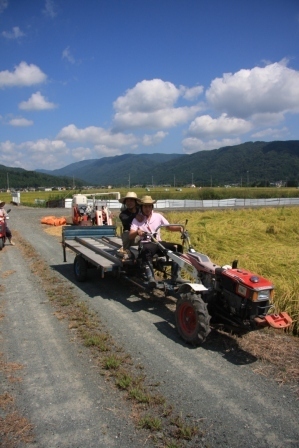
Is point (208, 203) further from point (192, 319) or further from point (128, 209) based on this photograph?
point (192, 319)

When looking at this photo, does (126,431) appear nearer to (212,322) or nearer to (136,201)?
(212,322)

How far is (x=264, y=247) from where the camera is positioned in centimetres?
1034

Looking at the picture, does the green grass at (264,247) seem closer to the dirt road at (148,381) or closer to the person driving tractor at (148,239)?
the dirt road at (148,381)

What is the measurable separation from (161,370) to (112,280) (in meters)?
3.91

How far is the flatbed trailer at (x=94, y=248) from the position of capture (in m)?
6.39

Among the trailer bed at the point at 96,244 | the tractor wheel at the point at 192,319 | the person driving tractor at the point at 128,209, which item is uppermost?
the person driving tractor at the point at 128,209

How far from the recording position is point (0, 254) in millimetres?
10703

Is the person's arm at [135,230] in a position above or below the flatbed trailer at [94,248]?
above

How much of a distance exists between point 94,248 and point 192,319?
356 centimetres

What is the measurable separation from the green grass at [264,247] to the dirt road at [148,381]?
1699 mm

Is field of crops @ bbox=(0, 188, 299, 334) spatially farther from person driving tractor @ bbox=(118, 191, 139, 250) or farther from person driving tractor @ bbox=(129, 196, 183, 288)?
person driving tractor @ bbox=(118, 191, 139, 250)

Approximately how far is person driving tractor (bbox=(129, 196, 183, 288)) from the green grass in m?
1.84

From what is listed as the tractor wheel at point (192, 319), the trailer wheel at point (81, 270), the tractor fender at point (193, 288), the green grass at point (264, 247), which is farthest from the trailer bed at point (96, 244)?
the green grass at point (264, 247)

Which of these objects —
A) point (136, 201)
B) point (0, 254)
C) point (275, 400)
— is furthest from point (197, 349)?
point (0, 254)
